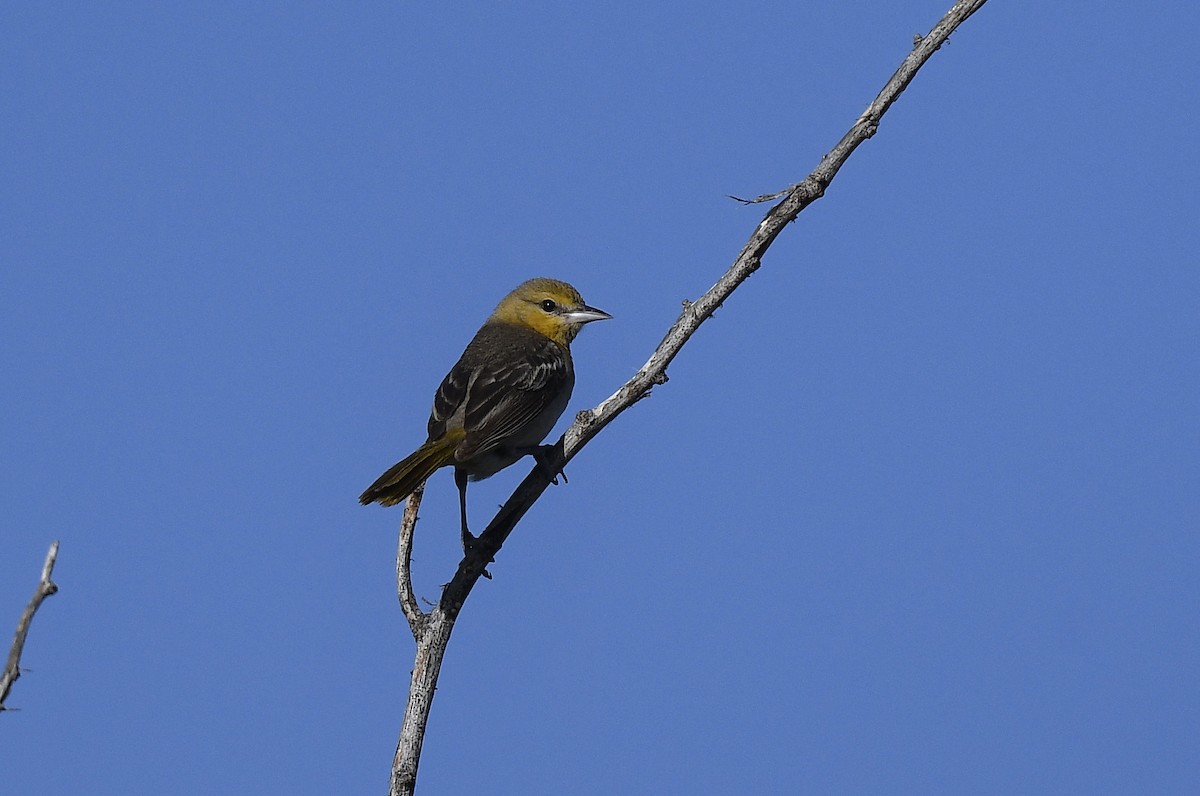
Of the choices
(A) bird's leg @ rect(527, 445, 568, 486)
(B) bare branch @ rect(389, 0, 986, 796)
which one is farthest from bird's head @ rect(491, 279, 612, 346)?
(B) bare branch @ rect(389, 0, 986, 796)

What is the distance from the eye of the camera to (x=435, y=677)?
5.62m

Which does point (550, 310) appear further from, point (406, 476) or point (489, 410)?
point (406, 476)

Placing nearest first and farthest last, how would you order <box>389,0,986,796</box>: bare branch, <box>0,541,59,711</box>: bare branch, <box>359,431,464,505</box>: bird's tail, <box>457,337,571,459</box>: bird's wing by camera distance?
<box>0,541,59,711</box>: bare branch
<box>389,0,986,796</box>: bare branch
<box>359,431,464,505</box>: bird's tail
<box>457,337,571,459</box>: bird's wing

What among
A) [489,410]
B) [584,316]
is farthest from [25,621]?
[584,316]

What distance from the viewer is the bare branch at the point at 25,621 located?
142 inches

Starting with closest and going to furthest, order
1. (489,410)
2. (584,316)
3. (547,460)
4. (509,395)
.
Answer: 1. (547,460)
2. (489,410)
3. (509,395)
4. (584,316)

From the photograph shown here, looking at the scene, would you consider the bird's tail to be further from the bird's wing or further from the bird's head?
the bird's head

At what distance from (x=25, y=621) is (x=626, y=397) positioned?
2965mm

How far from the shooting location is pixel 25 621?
11.9 feet

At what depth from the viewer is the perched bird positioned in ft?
23.3

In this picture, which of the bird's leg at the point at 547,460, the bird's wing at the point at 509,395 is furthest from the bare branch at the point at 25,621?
the bird's wing at the point at 509,395

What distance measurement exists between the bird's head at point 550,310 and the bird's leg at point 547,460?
205cm

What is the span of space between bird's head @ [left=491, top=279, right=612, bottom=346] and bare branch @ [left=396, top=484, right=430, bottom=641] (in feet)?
10.3

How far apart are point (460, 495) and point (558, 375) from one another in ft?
3.81
